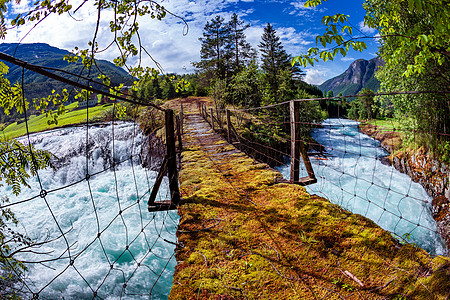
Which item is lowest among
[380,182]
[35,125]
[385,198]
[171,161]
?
[380,182]

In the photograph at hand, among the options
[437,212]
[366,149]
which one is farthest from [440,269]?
[366,149]

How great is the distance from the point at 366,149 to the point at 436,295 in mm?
23094

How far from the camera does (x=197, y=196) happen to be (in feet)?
10.8

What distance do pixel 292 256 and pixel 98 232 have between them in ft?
6.10

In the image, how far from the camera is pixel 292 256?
203 centimetres

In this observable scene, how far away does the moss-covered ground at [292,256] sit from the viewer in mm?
1658

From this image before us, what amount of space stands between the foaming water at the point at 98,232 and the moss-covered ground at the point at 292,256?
1.20 feet

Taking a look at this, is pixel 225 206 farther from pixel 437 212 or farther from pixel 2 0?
pixel 437 212

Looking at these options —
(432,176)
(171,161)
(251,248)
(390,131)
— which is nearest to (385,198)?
(390,131)

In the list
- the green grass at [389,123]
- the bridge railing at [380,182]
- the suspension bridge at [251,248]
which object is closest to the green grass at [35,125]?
the suspension bridge at [251,248]

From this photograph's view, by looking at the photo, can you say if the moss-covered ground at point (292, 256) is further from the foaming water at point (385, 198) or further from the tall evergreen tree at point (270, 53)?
the tall evergreen tree at point (270, 53)

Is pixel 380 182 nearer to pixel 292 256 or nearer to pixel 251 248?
pixel 292 256

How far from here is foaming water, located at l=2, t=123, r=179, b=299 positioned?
3862 mm

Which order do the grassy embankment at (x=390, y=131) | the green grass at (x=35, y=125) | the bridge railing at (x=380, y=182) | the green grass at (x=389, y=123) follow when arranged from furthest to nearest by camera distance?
the bridge railing at (x=380, y=182) < the green grass at (x=389, y=123) < the grassy embankment at (x=390, y=131) < the green grass at (x=35, y=125)
